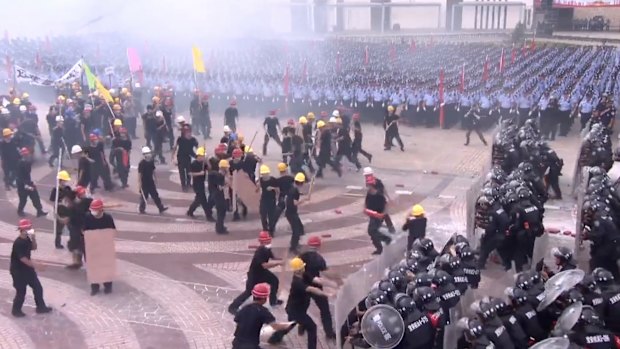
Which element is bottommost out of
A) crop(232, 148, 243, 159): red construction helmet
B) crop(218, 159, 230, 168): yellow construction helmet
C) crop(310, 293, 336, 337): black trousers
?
crop(310, 293, 336, 337): black trousers

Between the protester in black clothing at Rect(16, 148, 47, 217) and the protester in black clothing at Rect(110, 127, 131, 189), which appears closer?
the protester in black clothing at Rect(16, 148, 47, 217)

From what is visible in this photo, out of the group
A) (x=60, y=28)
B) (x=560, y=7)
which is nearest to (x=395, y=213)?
(x=60, y=28)

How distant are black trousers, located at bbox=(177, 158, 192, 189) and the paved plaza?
0.30 metres

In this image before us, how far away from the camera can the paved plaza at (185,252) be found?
29.4 ft

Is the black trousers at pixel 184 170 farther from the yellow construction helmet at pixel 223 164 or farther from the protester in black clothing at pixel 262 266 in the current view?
the protester in black clothing at pixel 262 266

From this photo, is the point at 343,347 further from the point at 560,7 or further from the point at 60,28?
the point at 560,7

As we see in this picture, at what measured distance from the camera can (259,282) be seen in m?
9.03

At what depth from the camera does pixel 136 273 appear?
10.8m

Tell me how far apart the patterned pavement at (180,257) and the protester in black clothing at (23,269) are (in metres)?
0.19

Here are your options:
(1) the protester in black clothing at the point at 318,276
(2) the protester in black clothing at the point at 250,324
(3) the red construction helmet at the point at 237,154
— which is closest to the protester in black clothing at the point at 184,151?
(3) the red construction helmet at the point at 237,154

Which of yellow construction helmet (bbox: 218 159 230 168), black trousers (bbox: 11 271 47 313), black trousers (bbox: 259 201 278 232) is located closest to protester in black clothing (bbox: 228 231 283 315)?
black trousers (bbox: 11 271 47 313)

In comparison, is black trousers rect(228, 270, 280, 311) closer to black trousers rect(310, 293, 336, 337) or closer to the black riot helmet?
black trousers rect(310, 293, 336, 337)

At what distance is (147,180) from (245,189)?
1.91 m

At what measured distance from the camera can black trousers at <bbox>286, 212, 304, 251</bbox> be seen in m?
11.4
